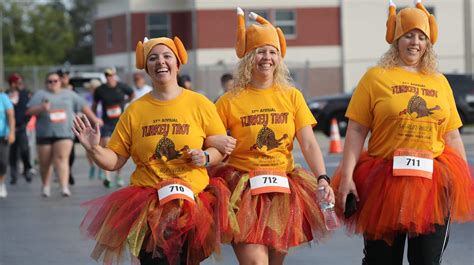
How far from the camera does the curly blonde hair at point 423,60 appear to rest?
→ 7.08 meters

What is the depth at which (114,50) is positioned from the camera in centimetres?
5734

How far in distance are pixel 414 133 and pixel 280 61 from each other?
1007mm

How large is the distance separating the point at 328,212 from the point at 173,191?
0.99 metres

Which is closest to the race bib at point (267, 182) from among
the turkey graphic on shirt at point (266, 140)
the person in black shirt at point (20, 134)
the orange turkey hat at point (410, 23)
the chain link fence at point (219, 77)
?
the turkey graphic on shirt at point (266, 140)

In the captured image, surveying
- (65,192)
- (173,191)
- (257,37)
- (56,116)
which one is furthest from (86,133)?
(65,192)

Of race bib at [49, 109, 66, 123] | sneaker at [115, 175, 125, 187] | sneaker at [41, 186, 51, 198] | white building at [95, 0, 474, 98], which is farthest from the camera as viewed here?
white building at [95, 0, 474, 98]

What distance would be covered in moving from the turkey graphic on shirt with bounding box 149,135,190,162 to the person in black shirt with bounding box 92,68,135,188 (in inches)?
435

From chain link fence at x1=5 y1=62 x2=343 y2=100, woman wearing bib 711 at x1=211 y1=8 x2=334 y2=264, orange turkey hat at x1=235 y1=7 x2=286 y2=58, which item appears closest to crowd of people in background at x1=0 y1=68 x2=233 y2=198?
orange turkey hat at x1=235 y1=7 x2=286 y2=58

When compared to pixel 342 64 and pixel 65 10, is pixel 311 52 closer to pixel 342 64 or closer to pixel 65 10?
pixel 342 64

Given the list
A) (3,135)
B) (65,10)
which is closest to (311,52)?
(3,135)

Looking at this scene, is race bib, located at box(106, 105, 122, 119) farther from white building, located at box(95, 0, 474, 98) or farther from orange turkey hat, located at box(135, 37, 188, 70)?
white building, located at box(95, 0, 474, 98)

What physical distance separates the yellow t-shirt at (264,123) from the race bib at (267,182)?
0.22 ft

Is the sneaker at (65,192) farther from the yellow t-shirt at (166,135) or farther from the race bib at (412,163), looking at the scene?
the race bib at (412,163)

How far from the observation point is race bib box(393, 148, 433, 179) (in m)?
6.91
